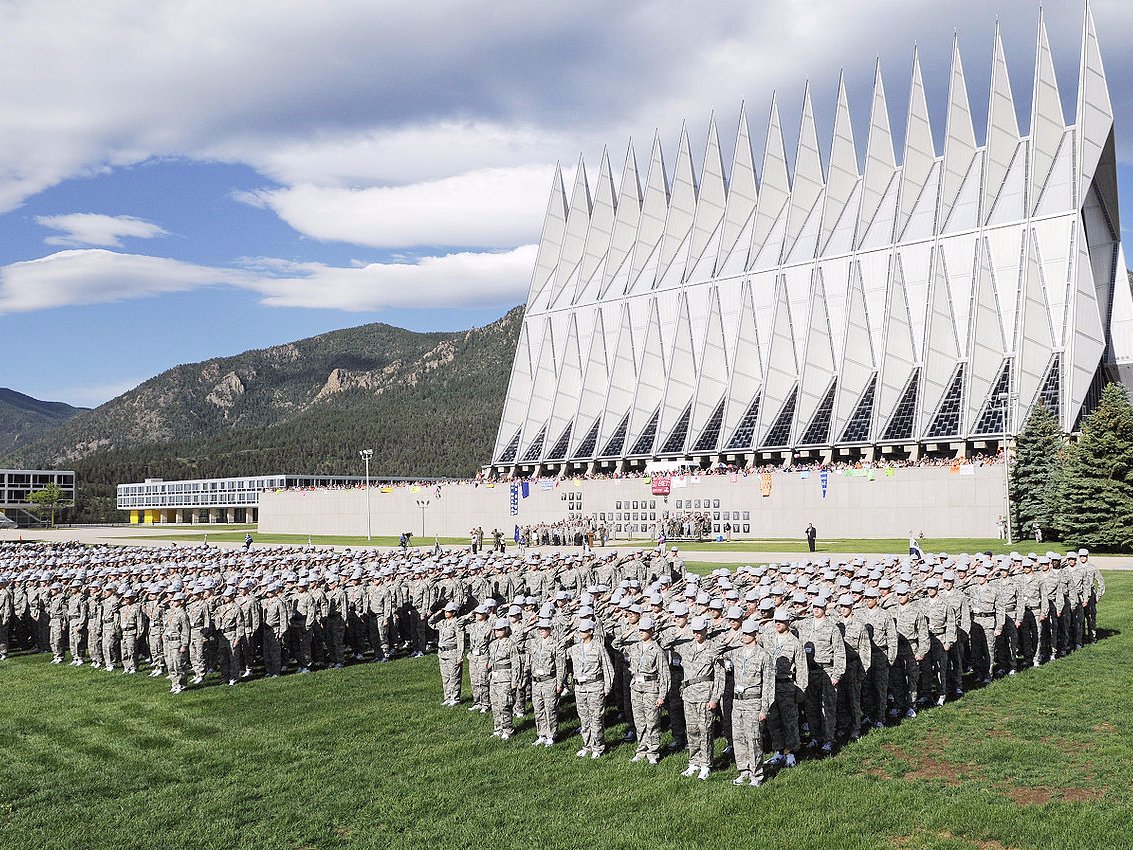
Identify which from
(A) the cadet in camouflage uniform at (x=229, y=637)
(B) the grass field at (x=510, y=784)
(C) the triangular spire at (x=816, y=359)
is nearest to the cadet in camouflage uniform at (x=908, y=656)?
(B) the grass field at (x=510, y=784)

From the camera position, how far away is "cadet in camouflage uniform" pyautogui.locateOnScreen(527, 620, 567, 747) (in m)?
11.3

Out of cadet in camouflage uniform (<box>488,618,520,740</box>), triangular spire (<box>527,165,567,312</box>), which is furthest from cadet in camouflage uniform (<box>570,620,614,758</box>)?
triangular spire (<box>527,165,567,312</box>)

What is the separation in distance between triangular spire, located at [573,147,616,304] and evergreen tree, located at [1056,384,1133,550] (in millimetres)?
48714

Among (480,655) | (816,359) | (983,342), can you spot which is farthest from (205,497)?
(480,655)

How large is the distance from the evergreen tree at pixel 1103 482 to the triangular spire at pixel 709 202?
3974cm

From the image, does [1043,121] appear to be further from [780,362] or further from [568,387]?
[568,387]

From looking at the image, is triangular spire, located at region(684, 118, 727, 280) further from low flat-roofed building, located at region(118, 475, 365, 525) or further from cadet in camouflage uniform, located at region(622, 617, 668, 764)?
cadet in camouflage uniform, located at region(622, 617, 668, 764)

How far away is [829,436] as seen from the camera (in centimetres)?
5675

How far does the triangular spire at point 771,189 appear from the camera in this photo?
2682 inches

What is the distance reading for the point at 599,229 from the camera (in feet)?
266

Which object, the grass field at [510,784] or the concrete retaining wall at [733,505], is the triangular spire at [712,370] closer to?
the concrete retaining wall at [733,505]

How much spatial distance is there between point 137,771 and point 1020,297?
169ft

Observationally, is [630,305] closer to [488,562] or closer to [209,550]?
[209,550]

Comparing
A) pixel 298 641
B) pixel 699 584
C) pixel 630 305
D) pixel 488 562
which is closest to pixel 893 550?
pixel 488 562
